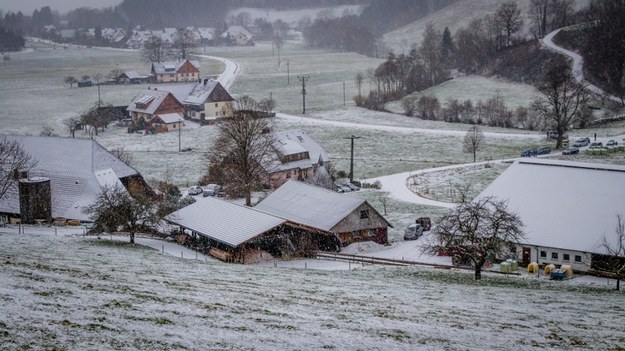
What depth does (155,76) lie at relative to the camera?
125m

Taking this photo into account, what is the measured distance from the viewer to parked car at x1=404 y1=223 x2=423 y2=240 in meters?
40.2

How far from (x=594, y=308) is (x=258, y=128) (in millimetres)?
35064

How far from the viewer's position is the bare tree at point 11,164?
4194cm

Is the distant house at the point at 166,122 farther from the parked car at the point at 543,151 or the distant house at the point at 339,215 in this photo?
the distant house at the point at 339,215

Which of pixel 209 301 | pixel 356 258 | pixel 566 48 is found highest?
pixel 566 48

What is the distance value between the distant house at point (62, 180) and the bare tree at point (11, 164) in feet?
0.88

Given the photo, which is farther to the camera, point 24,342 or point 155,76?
point 155,76

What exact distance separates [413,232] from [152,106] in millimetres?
54825

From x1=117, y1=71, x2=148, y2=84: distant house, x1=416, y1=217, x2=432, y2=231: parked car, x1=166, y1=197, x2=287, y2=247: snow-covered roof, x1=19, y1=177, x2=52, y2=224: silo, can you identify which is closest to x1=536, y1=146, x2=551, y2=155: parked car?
x1=416, y1=217, x2=432, y2=231: parked car

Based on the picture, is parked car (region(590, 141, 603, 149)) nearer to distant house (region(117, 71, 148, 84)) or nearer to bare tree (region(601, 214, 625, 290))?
bare tree (region(601, 214, 625, 290))

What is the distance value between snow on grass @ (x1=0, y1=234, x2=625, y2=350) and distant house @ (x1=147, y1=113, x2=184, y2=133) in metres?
55.8

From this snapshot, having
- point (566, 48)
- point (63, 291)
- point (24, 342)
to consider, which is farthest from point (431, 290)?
point (566, 48)

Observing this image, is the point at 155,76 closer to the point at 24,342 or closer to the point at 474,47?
the point at 474,47

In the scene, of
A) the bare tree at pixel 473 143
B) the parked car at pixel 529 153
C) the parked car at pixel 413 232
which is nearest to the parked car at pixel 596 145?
the parked car at pixel 529 153
